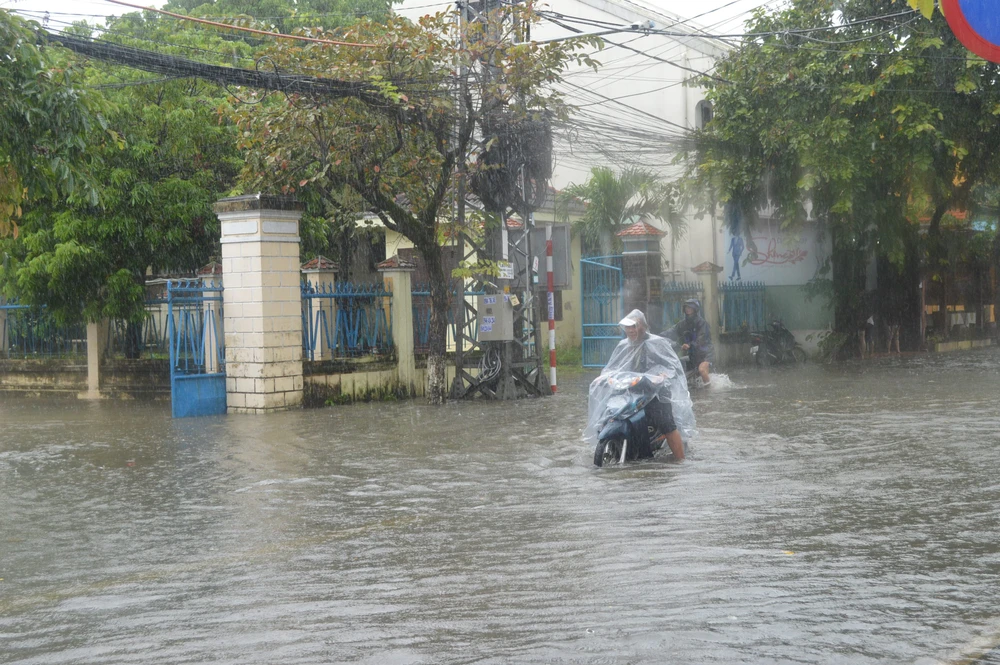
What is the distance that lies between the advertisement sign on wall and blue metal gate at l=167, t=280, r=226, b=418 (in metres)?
16.0

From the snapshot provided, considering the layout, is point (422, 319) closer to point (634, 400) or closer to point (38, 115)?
point (634, 400)

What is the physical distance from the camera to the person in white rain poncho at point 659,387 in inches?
396

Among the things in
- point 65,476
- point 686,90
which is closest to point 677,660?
point 65,476

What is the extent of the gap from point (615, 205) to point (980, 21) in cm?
2388

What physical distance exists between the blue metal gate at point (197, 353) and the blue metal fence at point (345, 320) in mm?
1322

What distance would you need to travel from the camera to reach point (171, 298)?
50.7 ft

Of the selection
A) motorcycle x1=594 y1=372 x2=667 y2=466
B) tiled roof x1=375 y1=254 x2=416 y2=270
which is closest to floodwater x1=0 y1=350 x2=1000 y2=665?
motorcycle x1=594 y1=372 x2=667 y2=466

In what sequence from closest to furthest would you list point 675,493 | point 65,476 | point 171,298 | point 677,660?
1. point 677,660
2. point 675,493
3. point 65,476
4. point 171,298

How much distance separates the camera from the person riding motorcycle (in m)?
18.3

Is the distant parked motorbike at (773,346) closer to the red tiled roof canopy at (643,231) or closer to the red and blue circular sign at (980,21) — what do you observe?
the red tiled roof canopy at (643,231)

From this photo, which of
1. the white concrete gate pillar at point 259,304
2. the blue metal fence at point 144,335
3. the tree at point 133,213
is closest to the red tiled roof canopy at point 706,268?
the tree at point 133,213

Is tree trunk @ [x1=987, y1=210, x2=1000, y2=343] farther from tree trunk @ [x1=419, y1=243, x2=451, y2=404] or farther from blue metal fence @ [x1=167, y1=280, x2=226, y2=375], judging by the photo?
blue metal fence @ [x1=167, y1=280, x2=226, y2=375]

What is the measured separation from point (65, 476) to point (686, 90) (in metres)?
22.0

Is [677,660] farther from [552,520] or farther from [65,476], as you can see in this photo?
[65,476]
